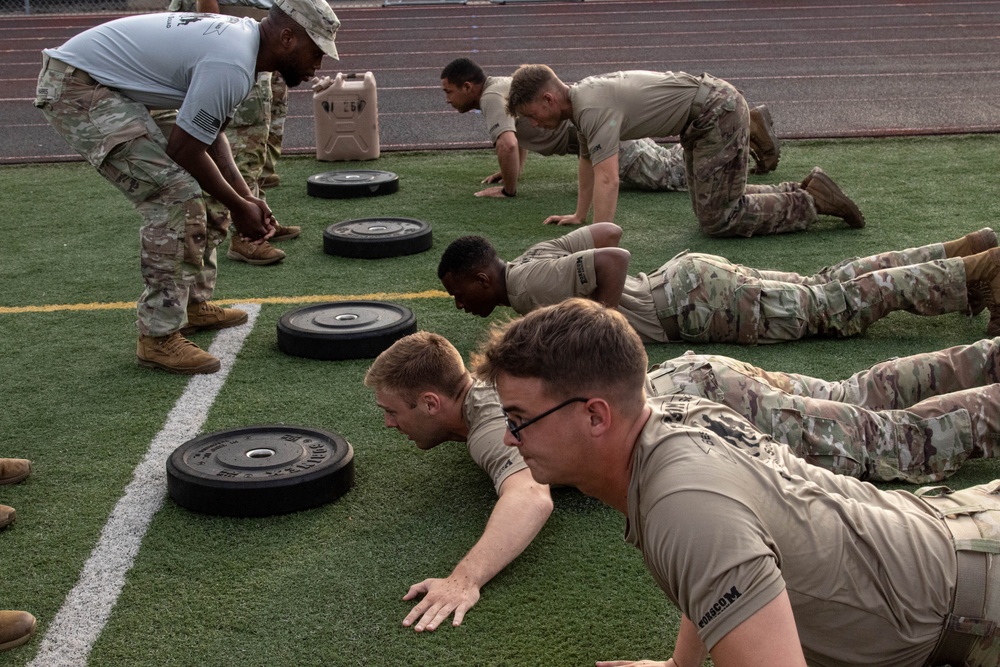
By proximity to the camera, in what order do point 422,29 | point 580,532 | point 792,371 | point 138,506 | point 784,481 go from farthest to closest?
point 422,29
point 792,371
point 138,506
point 580,532
point 784,481

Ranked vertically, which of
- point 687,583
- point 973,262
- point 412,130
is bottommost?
point 412,130

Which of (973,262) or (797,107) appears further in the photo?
(797,107)

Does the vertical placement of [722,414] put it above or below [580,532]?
above

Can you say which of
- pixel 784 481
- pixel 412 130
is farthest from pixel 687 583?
pixel 412 130

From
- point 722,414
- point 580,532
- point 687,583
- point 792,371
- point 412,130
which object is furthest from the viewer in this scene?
point 412,130

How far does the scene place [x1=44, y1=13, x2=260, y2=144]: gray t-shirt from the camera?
4.72 meters

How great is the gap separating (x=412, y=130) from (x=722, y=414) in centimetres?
981

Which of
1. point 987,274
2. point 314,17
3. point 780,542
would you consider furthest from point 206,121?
point 987,274

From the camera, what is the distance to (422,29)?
2055 cm

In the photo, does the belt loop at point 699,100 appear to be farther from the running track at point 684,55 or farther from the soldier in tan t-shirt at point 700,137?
the running track at point 684,55

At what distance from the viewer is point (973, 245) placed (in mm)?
5562

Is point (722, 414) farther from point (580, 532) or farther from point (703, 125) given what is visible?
point (703, 125)

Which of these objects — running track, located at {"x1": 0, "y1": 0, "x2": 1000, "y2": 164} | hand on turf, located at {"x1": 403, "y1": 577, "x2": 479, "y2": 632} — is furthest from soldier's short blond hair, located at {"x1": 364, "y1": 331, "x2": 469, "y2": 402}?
running track, located at {"x1": 0, "y1": 0, "x2": 1000, "y2": 164}

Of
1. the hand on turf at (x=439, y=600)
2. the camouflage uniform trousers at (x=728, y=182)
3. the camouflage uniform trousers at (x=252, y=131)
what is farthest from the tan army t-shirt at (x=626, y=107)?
the hand on turf at (x=439, y=600)
